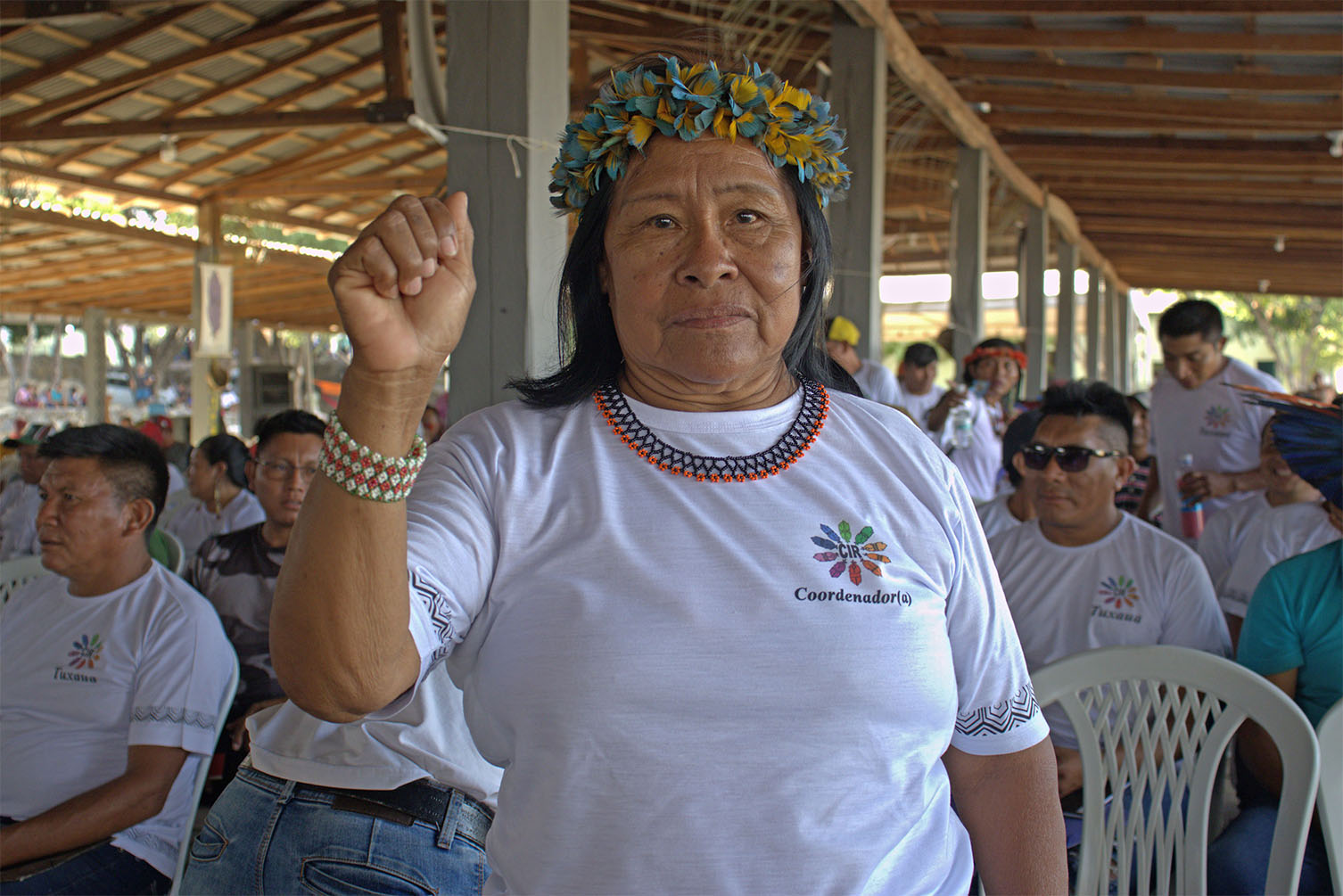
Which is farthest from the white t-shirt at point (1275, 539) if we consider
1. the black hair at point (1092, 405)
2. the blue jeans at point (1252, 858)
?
the blue jeans at point (1252, 858)

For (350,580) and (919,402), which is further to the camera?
(919,402)

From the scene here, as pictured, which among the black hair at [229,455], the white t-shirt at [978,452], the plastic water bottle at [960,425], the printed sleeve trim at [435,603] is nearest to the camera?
the printed sleeve trim at [435,603]

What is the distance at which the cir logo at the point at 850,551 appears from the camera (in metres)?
1.25

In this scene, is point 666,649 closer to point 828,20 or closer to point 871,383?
point 871,383

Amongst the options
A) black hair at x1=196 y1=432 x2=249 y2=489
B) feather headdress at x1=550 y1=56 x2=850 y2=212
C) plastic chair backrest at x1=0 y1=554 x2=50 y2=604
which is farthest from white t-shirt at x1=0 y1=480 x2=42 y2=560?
feather headdress at x1=550 y1=56 x2=850 y2=212

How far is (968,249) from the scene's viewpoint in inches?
356

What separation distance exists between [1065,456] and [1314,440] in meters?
0.62

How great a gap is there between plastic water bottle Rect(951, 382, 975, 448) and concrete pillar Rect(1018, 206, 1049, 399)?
265 inches

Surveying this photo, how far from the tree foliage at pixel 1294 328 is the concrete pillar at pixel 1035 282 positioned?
1626cm

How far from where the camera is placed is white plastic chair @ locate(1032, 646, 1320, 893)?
210cm

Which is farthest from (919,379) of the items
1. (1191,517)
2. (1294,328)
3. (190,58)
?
(1294,328)

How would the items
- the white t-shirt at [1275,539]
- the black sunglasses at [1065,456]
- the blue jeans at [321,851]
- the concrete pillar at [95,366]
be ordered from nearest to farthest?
the blue jeans at [321,851] < the black sunglasses at [1065,456] < the white t-shirt at [1275,539] < the concrete pillar at [95,366]

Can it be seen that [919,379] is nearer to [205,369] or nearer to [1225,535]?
[1225,535]

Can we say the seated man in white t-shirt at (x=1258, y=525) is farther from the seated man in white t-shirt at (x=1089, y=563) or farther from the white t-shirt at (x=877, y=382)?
the white t-shirt at (x=877, y=382)
